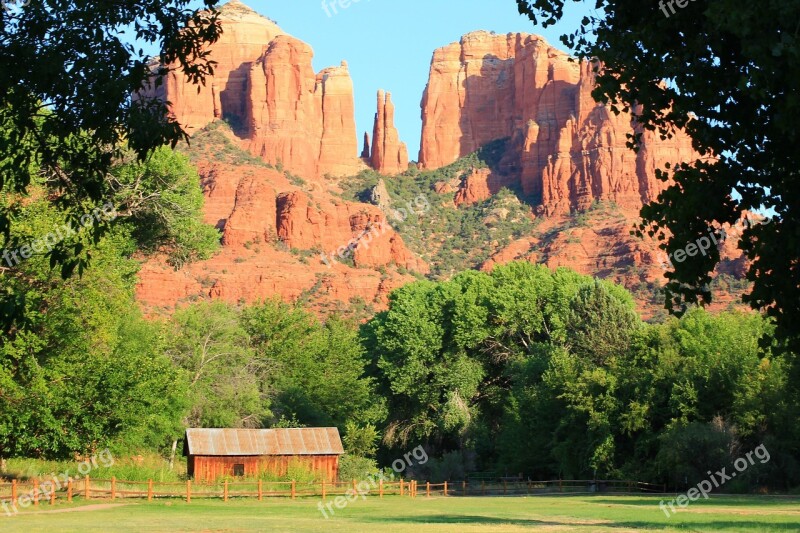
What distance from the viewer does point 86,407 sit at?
37.1 m

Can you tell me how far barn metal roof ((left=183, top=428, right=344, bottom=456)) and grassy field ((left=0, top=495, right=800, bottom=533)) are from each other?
5388 mm

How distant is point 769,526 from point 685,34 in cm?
1703

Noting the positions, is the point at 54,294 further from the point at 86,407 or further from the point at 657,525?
the point at 657,525

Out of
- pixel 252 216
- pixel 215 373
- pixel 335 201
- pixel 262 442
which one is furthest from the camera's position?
pixel 335 201

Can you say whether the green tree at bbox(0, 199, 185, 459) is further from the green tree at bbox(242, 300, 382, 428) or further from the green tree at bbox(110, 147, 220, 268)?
the green tree at bbox(242, 300, 382, 428)

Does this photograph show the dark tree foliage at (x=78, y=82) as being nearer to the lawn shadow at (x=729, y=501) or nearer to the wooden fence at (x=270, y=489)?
the wooden fence at (x=270, y=489)

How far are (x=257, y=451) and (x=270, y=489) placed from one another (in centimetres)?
275

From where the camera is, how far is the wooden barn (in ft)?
166

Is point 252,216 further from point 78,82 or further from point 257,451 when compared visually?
point 78,82

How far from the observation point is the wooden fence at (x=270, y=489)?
39125mm

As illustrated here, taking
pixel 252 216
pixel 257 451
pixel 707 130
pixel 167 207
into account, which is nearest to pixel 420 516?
pixel 257 451

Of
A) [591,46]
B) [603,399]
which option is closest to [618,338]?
[603,399]

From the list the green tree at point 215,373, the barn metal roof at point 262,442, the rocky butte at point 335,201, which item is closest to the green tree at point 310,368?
the green tree at point 215,373

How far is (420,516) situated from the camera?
35.1 metres
